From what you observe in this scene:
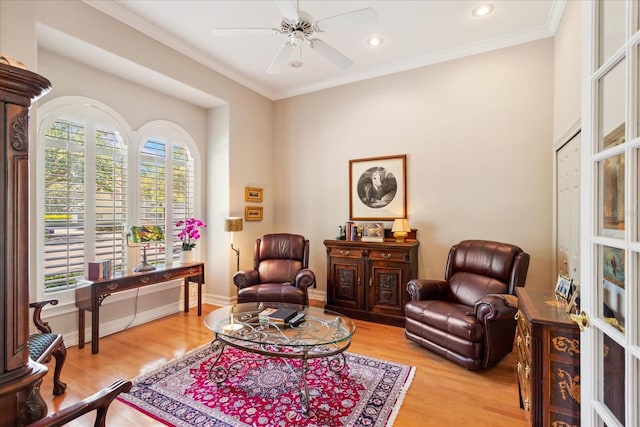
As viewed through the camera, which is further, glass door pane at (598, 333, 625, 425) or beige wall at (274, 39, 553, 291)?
beige wall at (274, 39, 553, 291)

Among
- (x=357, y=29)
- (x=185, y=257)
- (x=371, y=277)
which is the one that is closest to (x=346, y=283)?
(x=371, y=277)

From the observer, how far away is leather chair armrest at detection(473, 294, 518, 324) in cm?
248

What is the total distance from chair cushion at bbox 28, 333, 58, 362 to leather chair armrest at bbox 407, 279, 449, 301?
9.99ft

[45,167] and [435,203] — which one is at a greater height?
[45,167]

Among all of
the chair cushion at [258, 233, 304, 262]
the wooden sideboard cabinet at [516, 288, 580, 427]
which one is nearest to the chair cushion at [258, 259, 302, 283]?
the chair cushion at [258, 233, 304, 262]

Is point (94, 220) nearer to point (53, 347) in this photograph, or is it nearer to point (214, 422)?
point (53, 347)

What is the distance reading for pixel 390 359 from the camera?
2.84 meters

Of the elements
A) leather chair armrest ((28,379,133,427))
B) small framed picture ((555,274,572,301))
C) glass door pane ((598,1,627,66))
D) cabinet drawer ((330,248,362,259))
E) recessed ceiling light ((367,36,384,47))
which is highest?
recessed ceiling light ((367,36,384,47))

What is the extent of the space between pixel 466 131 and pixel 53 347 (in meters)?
4.51

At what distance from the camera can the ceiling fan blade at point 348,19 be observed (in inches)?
87.0

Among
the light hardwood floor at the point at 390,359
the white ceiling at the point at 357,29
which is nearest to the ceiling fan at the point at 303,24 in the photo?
the white ceiling at the point at 357,29

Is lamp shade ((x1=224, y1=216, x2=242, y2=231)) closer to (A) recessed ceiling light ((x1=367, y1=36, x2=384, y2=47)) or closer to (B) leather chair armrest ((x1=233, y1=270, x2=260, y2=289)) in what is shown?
(B) leather chair armrest ((x1=233, y1=270, x2=260, y2=289))

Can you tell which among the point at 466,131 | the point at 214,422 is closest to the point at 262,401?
the point at 214,422

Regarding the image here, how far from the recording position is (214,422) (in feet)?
6.46
